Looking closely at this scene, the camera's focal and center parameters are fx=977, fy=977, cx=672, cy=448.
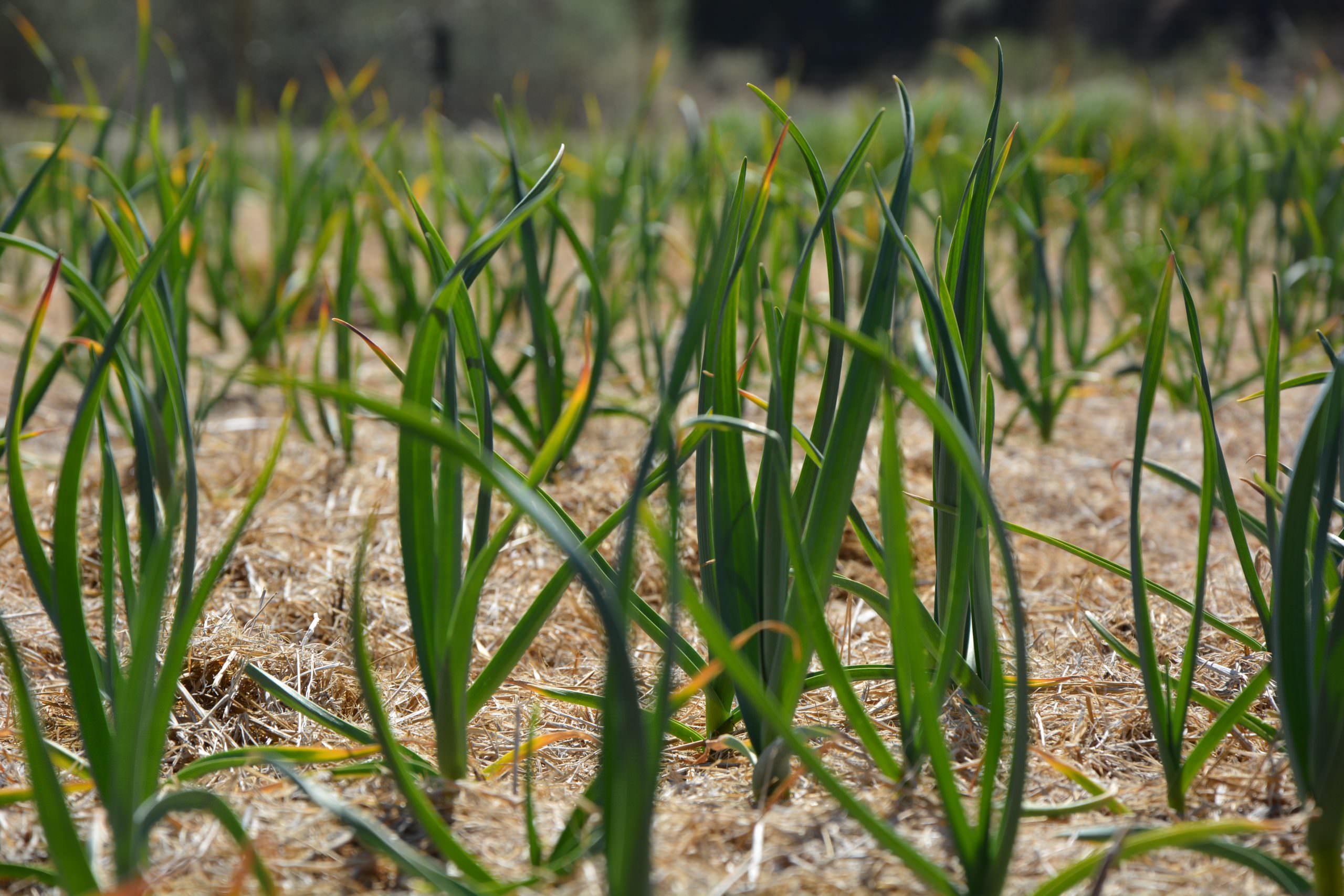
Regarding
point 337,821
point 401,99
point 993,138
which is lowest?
point 337,821

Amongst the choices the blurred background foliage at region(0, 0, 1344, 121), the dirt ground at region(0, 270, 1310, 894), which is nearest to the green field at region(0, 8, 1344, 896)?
the dirt ground at region(0, 270, 1310, 894)

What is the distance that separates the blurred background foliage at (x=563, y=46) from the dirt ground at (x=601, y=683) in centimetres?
543

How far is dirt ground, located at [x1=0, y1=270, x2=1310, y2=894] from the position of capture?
550 mm

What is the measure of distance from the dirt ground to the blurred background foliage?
5430 mm

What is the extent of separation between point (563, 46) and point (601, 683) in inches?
537

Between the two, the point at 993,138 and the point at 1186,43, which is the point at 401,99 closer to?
the point at 993,138

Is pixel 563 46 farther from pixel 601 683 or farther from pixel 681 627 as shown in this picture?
pixel 601 683

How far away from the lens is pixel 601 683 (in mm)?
828

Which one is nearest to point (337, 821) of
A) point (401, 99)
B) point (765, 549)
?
point (765, 549)

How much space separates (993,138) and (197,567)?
2.76 ft

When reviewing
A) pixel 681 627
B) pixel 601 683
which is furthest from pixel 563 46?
pixel 601 683

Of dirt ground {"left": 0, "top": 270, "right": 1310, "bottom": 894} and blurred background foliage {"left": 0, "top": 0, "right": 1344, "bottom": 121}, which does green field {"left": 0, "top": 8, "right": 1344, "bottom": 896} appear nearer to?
dirt ground {"left": 0, "top": 270, "right": 1310, "bottom": 894}

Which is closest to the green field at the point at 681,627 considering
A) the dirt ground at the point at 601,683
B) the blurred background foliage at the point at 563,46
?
the dirt ground at the point at 601,683

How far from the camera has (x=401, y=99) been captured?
10.5 m
